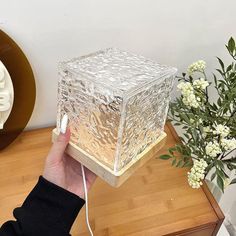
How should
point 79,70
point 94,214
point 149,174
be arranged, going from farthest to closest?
1. point 149,174
2. point 94,214
3. point 79,70

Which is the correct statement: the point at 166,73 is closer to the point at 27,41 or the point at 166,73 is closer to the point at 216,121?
the point at 216,121

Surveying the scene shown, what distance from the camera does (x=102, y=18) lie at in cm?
83

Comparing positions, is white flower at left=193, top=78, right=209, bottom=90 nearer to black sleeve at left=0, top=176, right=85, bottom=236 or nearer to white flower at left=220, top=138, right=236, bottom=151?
white flower at left=220, top=138, right=236, bottom=151

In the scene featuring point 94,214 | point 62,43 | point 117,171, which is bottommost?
point 94,214

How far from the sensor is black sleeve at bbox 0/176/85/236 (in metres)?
0.63

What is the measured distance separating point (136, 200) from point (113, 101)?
0.34 m

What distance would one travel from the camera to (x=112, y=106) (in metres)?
0.58

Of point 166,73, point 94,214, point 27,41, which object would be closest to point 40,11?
point 27,41

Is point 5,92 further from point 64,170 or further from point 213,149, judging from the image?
point 213,149

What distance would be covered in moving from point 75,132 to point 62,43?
294 mm

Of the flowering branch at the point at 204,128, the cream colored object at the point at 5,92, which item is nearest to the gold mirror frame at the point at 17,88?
the cream colored object at the point at 5,92

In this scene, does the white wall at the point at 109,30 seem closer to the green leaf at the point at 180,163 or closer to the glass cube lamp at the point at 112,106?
the glass cube lamp at the point at 112,106

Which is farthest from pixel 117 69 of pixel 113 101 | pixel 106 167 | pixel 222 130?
pixel 222 130

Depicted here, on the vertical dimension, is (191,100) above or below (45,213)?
above
